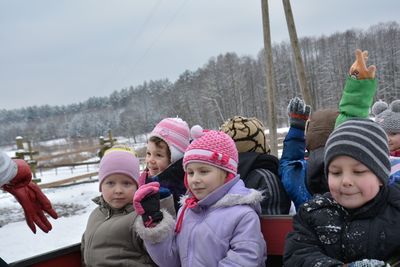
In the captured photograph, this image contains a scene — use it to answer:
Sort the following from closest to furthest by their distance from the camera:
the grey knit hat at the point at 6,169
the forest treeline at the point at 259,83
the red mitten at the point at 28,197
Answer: the grey knit hat at the point at 6,169
the red mitten at the point at 28,197
the forest treeline at the point at 259,83

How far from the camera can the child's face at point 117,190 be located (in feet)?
8.18

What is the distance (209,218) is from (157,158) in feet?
2.91

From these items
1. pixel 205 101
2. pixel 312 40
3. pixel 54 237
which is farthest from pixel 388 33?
pixel 54 237

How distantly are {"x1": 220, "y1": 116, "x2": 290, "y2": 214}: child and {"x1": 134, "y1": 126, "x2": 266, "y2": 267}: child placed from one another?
11.6 inches

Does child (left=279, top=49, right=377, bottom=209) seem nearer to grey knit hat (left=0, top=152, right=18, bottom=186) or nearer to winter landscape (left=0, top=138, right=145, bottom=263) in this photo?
grey knit hat (left=0, top=152, right=18, bottom=186)

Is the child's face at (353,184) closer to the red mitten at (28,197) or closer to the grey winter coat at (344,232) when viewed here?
the grey winter coat at (344,232)

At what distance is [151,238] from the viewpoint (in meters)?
2.04

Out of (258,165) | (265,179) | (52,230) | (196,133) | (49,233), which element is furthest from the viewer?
(52,230)

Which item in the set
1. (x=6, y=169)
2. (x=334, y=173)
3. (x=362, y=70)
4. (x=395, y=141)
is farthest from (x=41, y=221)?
(x=395, y=141)

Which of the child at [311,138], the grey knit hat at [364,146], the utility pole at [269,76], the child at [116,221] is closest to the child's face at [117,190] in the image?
the child at [116,221]

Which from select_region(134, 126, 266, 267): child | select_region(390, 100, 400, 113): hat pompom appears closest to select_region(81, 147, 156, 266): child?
select_region(134, 126, 266, 267): child

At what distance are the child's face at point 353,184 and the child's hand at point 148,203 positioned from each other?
898 mm

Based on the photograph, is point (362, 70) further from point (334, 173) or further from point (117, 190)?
point (117, 190)

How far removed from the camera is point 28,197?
8.46ft
